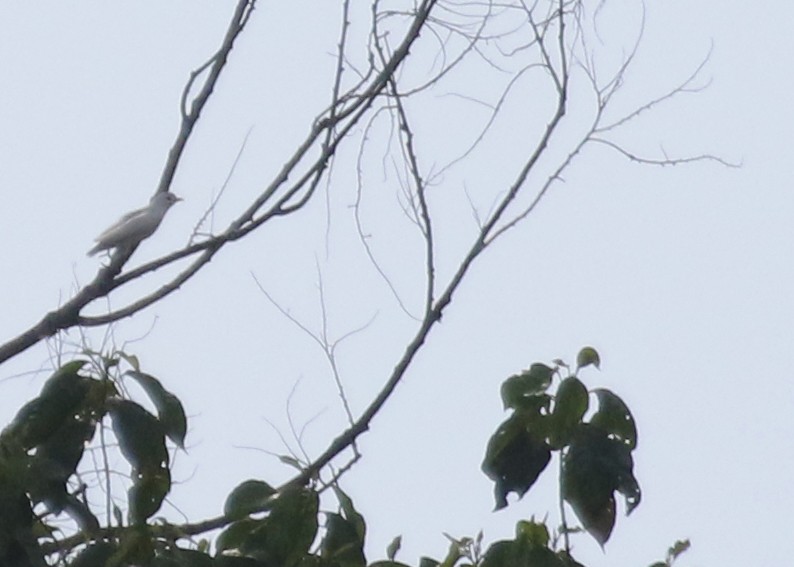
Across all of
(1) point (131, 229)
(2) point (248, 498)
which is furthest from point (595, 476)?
(1) point (131, 229)

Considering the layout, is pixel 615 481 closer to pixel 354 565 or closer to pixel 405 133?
pixel 354 565

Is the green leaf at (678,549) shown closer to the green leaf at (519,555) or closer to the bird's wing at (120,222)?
the green leaf at (519,555)

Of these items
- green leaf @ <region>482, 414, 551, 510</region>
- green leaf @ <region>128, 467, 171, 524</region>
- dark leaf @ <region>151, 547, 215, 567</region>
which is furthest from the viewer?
green leaf @ <region>482, 414, 551, 510</region>

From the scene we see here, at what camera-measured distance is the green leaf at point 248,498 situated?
9.09 feet

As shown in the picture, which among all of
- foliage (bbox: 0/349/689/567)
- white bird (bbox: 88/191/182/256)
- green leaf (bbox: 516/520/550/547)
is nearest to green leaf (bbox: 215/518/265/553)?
foliage (bbox: 0/349/689/567)

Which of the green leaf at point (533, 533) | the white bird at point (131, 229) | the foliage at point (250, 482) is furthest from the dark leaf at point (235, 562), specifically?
the white bird at point (131, 229)

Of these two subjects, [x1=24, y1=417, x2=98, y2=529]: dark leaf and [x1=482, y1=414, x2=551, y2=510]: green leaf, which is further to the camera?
[x1=482, y1=414, x2=551, y2=510]: green leaf

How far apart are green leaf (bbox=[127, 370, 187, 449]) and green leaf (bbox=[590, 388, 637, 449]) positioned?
754 mm

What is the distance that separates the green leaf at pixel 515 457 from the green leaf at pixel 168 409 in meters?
0.59

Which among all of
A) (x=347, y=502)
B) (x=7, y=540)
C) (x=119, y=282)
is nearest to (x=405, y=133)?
(x=119, y=282)

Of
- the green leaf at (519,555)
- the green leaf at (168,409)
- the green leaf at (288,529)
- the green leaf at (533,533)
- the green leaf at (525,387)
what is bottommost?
the green leaf at (288,529)

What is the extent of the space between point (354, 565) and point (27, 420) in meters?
0.65

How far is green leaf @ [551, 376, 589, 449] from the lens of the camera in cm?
280

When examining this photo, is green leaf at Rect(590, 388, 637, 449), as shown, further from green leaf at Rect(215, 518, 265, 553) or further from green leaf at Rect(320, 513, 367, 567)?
green leaf at Rect(215, 518, 265, 553)
